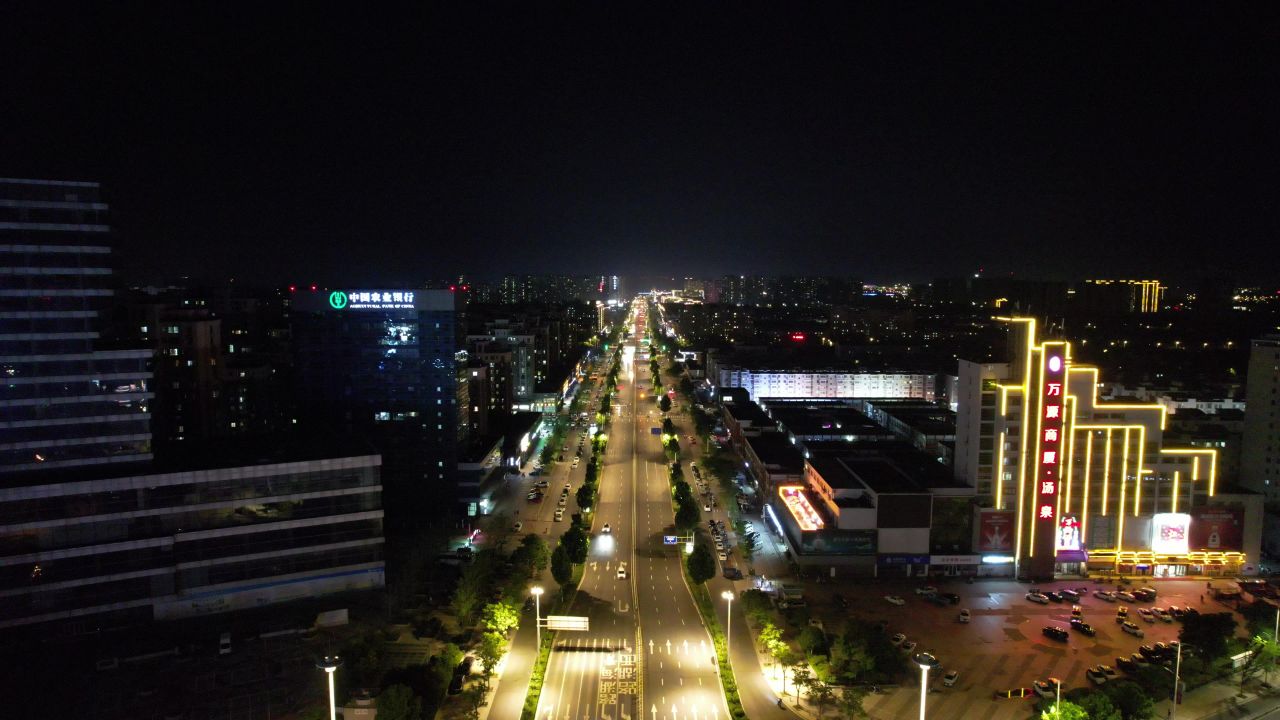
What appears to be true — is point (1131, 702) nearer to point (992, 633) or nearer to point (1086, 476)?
point (992, 633)

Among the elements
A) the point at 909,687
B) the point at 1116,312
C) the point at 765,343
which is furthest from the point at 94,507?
the point at 1116,312

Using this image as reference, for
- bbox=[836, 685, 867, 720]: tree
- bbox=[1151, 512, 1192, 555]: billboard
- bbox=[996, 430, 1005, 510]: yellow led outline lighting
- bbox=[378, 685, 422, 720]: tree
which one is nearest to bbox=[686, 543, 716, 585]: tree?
bbox=[836, 685, 867, 720]: tree

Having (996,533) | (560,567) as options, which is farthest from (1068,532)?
(560,567)

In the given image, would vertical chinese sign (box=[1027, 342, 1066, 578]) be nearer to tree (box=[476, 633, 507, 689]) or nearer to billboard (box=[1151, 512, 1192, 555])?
billboard (box=[1151, 512, 1192, 555])

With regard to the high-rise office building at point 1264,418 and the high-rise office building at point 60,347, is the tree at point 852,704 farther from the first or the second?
the high-rise office building at point 1264,418

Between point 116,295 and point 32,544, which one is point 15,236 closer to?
point 116,295

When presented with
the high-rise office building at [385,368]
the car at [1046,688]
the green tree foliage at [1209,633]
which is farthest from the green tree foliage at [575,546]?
the green tree foliage at [1209,633]
